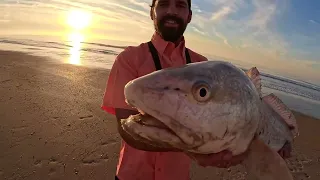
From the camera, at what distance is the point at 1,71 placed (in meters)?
10.8

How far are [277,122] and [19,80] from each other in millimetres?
8891

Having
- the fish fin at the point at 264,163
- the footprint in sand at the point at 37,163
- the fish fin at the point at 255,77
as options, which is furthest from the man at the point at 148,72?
the footprint in sand at the point at 37,163

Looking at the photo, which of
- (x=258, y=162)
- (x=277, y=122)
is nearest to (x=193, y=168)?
(x=277, y=122)

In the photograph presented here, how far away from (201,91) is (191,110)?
0.13m

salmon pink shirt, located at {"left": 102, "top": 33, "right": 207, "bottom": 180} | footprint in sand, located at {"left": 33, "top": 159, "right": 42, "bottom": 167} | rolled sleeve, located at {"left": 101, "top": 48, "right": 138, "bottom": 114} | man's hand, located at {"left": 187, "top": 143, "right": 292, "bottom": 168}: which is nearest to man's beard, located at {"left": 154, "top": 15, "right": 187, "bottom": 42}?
salmon pink shirt, located at {"left": 102, "top": 33, "right": 207, "bottom": 180}

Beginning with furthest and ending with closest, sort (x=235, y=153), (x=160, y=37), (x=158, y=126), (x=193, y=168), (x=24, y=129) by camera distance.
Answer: (x=24, y=129)
(x=193, y=168)
(x=160, y=37)
(x=235, y=153)
(x=158, y=126)

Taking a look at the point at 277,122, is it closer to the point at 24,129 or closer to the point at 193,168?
the point at 193,168

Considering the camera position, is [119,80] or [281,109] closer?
[119,80]

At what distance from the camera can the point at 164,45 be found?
110 inches

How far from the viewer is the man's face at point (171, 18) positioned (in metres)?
2.86

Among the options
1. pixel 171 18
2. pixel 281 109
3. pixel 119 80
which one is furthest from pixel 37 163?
pixel 281 109

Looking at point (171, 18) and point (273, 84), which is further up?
point (171, 18)

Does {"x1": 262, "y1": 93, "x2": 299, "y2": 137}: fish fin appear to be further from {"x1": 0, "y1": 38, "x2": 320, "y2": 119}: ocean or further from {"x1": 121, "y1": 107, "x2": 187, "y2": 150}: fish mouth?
{"x1": 0, "y1": 38, "x2": 320, "y2": 119}: ocean

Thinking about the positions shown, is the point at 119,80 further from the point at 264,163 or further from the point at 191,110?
the point at 264,163
